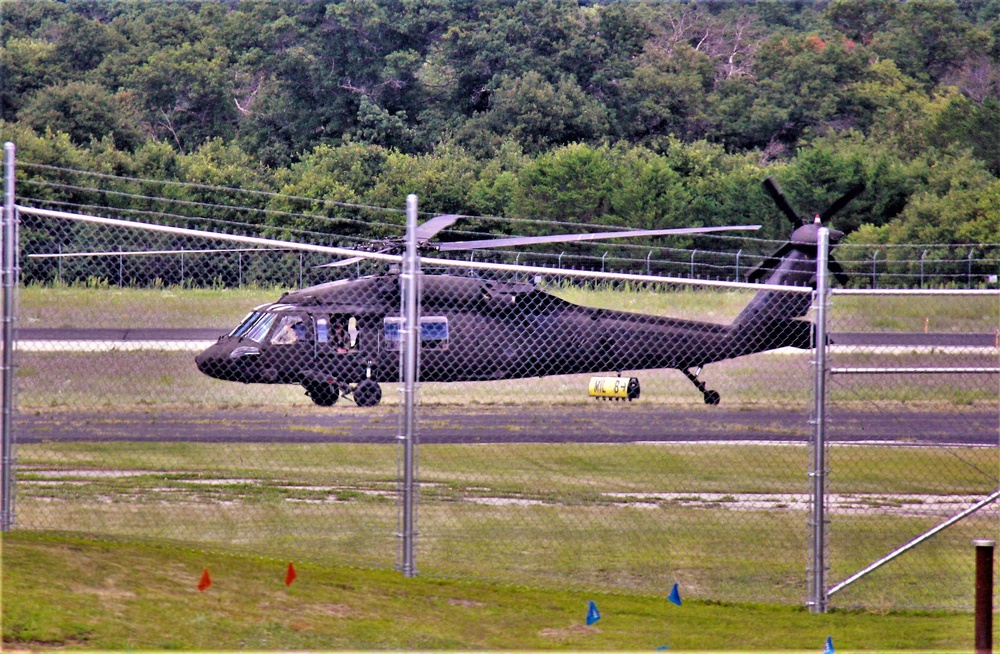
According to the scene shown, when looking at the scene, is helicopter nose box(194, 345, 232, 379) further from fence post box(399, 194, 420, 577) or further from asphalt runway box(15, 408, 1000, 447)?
fence post box(399, 194, 420, 577)

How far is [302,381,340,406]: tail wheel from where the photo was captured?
14.1 metres

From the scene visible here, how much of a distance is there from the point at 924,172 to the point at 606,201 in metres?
12.1

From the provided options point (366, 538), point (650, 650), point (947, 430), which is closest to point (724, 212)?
point (947, 430)

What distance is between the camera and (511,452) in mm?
14797

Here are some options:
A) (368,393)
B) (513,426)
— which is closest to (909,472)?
(513,426)

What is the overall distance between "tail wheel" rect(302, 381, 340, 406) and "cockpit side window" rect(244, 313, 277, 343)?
3.55ft

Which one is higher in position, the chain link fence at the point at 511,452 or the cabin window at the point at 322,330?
the cabin window at the point at 322,330

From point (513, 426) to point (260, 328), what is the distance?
437 centimetres

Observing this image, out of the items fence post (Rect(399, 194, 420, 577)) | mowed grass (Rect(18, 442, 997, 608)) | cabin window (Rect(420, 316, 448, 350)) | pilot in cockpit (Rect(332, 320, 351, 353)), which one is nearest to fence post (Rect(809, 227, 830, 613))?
mowed grass (Rect(18, 442, 997, 608))

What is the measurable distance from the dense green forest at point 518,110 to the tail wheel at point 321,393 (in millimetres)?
22970

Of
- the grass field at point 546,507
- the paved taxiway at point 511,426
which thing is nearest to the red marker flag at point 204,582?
the grass field at point 546,507

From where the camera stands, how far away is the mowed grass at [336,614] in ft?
20.8

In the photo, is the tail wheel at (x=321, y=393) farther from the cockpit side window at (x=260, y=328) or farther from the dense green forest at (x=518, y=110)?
the dense green forest at (x=518, y=110)

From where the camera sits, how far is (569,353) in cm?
1433
